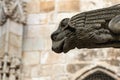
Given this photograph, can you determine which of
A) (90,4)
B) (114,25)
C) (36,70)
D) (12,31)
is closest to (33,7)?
(12,31)

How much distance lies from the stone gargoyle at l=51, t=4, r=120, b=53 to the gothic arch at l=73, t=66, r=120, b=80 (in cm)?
562

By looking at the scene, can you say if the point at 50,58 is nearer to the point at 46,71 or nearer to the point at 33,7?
the point at 46,71

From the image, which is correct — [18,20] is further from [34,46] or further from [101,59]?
[101,59]

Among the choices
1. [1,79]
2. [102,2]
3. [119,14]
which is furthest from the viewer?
[102,2]

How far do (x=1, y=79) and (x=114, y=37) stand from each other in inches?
226

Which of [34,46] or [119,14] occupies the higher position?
[119,14]

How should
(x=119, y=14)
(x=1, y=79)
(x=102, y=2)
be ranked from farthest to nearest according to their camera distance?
(x=102, y=2)
(x=1, y=79)
(x=119, y=14)

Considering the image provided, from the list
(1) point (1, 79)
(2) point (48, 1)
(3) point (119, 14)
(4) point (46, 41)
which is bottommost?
(1) point (1, 79)

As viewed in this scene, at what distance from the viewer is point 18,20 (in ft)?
Answer: 27.2

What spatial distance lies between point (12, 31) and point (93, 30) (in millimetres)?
6054

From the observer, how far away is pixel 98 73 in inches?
314

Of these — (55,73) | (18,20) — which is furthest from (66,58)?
(18,20)

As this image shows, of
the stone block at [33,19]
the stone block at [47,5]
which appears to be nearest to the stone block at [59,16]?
the stone block at [47,5]

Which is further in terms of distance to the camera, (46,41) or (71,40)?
(46,41)
